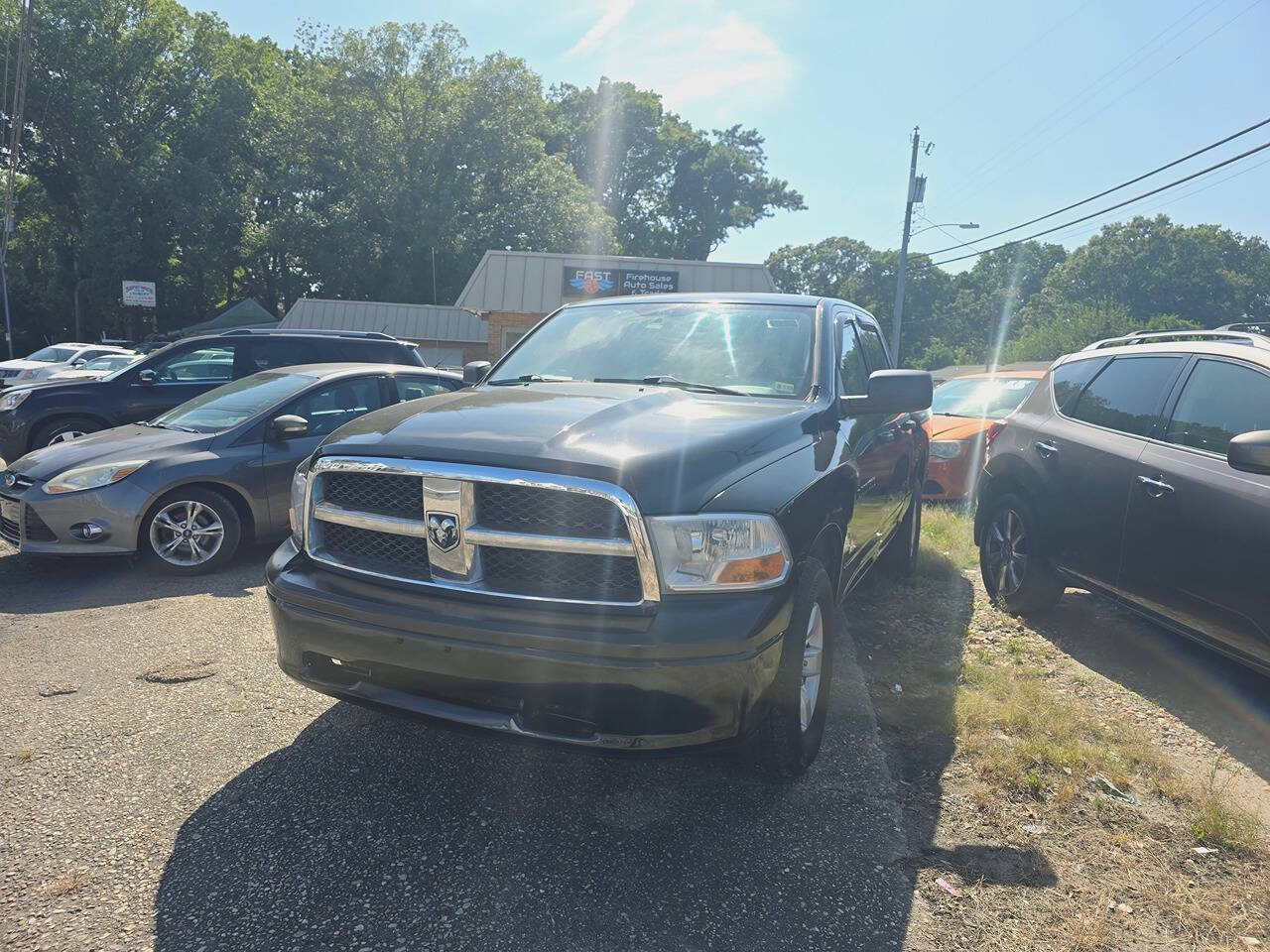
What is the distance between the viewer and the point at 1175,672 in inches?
174

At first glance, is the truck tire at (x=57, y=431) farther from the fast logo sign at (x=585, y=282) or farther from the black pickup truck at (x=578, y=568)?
the fast logo sign at (x=585, y=282)

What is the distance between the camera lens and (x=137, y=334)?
132 feet

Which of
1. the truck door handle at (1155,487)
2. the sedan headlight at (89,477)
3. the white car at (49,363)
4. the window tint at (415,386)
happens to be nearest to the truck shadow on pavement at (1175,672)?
the truck door handle at (1155,487)

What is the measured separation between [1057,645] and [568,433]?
3.64 meters

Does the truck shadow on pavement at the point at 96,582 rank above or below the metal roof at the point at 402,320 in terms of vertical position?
below

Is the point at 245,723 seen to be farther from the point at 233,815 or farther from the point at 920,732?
the point at 920,732

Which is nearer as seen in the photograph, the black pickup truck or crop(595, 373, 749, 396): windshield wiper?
the black pickup truck

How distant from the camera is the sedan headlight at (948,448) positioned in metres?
8.83

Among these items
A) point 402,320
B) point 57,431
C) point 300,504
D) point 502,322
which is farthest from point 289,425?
point 402,320

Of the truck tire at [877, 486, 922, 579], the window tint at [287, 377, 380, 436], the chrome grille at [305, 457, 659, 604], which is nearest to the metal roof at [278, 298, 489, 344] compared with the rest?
the window tint at [287, 377, 380, 436]

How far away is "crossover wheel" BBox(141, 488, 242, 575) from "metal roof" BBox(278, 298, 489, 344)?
26.5 m

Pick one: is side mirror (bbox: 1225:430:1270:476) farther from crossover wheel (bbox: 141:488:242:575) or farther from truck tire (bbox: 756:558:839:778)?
crossover wheel (bbox: 141:488:242:575)

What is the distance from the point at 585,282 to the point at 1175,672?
1789 centimetres

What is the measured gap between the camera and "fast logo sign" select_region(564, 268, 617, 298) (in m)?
20.8
